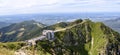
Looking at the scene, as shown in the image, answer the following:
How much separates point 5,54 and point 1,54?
4744 millimetres

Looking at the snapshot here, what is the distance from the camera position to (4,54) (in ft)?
618

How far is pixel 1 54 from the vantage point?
599 ft

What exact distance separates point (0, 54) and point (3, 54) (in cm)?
906

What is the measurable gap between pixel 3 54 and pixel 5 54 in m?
1.54

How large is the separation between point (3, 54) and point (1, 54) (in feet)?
14.1

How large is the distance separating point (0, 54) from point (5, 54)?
9.20 m

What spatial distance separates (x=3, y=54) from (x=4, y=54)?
5.15ft

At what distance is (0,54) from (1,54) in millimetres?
4797

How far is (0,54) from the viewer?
7003 inches

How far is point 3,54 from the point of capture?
187 m

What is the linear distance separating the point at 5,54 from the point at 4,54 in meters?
1.87

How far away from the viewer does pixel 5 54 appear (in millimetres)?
186875

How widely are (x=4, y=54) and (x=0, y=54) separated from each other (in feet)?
34.7
